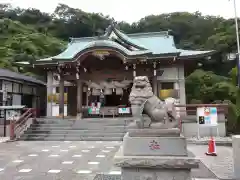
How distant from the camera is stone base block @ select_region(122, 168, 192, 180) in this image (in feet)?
10.6

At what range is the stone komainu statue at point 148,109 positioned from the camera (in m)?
3.66

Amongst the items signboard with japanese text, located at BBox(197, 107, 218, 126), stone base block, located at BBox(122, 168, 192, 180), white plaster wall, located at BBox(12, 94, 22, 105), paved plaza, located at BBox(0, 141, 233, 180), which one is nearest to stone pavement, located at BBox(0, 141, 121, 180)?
paved plaza, located at BBox(0, 141, 233, 180)

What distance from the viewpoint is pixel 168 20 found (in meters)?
48.4

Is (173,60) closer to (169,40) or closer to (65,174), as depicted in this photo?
(169,40)

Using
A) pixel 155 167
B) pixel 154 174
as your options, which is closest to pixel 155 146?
pixel 155 167

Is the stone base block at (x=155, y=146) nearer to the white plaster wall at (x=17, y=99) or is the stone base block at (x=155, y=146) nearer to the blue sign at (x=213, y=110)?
the blue sign at (x=213, y=110)

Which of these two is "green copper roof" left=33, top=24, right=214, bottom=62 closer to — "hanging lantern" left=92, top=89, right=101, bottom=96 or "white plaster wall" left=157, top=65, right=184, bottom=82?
"white plaster wall" left=157, top=65, right=184, bottom=82

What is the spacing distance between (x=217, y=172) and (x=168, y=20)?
1864 inches

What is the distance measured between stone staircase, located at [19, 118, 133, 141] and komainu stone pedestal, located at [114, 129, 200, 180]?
7660mm

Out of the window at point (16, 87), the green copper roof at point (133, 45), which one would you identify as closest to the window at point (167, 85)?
the green copper roof at point (133, 45)

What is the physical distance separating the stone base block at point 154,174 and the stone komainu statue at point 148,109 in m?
0.70

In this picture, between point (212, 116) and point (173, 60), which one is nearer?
point (212, 116)

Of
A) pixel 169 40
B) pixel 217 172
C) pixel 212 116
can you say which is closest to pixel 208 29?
pixel 169 40

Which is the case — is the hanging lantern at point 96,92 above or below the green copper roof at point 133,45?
below
